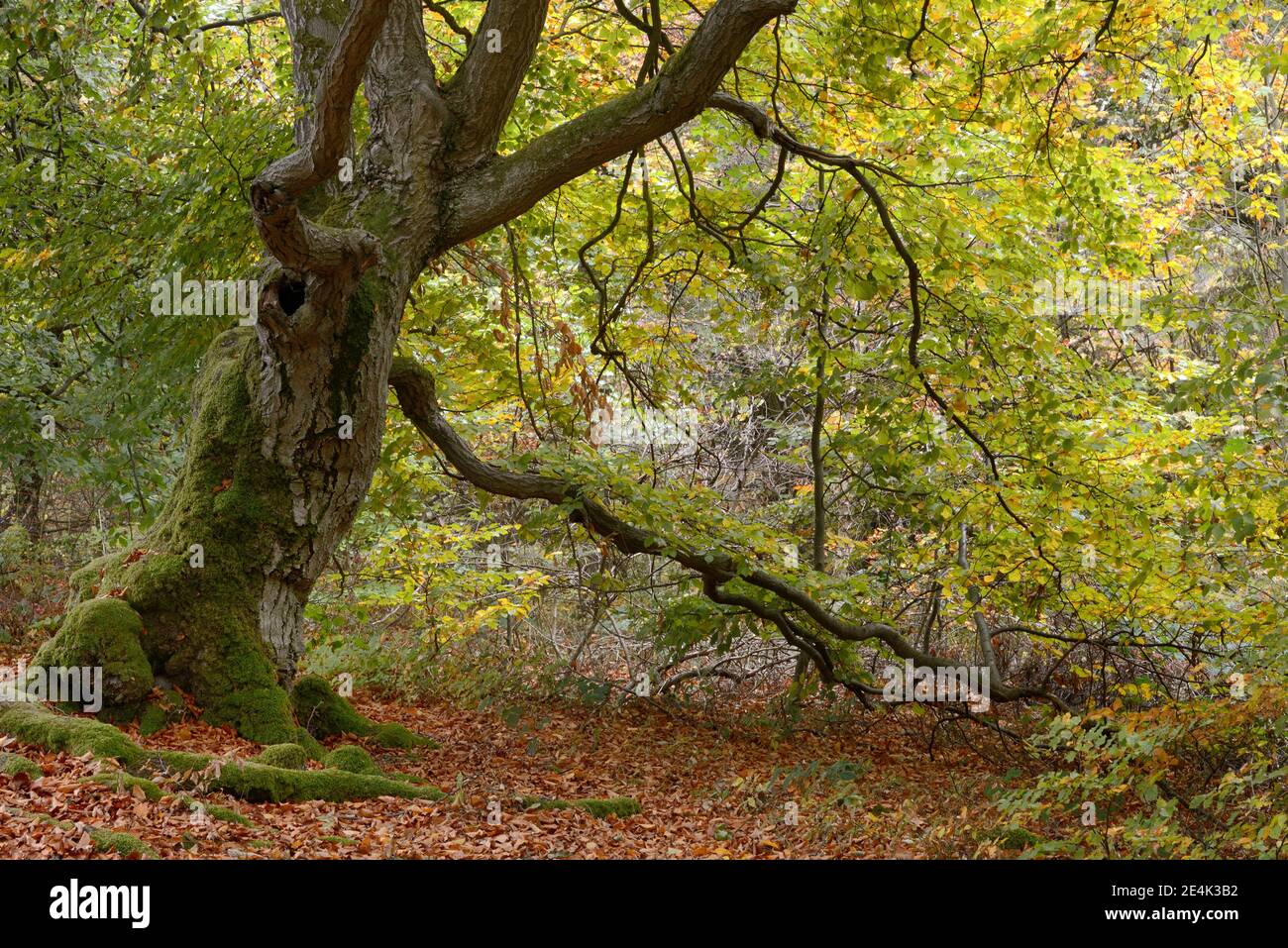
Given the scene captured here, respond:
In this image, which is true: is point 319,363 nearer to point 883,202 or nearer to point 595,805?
point 595,805

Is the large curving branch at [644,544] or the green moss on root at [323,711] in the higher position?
the large curving branch at [644,544]

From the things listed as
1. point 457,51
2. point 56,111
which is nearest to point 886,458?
point 457,51

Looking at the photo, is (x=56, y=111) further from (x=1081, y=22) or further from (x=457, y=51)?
(x=1081, y=22)

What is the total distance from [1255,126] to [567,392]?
8309mm

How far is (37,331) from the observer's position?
9523mm

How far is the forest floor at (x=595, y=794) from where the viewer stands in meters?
4.41

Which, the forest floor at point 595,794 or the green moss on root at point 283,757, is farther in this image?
the green moss on root at point 283,757

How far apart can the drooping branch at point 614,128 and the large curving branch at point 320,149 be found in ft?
4.78

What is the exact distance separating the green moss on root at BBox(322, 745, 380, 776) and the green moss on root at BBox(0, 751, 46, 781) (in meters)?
1.70

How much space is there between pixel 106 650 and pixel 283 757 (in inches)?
46.3

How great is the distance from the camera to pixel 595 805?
6.47 m

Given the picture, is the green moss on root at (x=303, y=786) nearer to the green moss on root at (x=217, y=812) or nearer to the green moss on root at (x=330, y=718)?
the green moss on root at (x=217, y=812)

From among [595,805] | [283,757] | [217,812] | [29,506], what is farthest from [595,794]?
[29,506]

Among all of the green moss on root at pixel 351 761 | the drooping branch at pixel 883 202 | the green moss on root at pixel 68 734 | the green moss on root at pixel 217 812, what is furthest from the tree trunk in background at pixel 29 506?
the drooping branch at pixel 883 202
